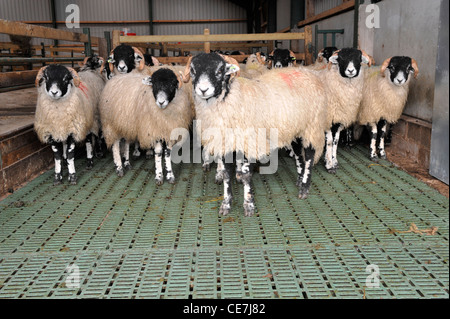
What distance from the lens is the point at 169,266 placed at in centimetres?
275

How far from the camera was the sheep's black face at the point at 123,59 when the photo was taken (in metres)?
5.59

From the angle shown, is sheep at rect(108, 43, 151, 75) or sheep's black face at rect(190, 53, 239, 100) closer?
sheep's black face at rect(190, 53, 239, 100)

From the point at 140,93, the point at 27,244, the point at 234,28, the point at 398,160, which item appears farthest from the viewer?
the point at 234,28

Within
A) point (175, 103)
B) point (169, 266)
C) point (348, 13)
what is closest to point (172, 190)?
point (175, 103)

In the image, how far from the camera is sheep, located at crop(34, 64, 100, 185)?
169 inches

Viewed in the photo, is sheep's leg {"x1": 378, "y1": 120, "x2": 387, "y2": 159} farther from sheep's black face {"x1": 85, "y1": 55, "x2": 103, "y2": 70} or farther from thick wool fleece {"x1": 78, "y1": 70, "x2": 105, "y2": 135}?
sheep's black face {"x1": 85, "y1": 55, "x2": 103, "y2": 70}

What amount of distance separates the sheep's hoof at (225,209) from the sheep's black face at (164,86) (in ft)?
4.26

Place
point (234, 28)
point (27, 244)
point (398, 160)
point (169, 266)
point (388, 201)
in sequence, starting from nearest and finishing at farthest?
point (169, 266), point (27, 244), point (388, 201), point (398, 160), point (234, 28)

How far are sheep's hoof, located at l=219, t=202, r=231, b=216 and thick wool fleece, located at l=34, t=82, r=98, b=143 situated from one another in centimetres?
212

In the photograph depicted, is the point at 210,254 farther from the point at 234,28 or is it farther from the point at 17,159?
the point at 234,28

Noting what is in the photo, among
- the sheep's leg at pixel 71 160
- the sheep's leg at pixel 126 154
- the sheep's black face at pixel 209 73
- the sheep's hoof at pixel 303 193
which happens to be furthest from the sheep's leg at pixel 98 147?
the sheep's hoof at pixel 303 193

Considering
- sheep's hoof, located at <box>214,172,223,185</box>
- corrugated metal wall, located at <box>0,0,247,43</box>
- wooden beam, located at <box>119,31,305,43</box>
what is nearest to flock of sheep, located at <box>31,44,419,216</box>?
sheep's hoof, located at <box>214,172,223,185</box>

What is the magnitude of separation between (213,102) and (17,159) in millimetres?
2751

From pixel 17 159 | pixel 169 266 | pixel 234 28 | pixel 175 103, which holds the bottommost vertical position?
pixel 169 266
